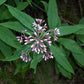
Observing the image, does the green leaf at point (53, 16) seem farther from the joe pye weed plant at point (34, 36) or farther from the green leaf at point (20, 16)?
the green leaf at point (20, 16)

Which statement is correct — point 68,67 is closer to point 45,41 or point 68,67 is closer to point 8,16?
point 45,41

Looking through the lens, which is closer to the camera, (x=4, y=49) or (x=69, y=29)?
(x=69, y=29)

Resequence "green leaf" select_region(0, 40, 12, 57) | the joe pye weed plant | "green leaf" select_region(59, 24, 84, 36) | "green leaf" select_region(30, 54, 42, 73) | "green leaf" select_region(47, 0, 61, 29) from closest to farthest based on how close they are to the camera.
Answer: the joe pye weed plant
"green leaf" select_region(30, 54, 42, 73)
"green leaf" select_region(59, 24, 84, 36)
"green leaf" select_region(47, 0, 61, 29)
"green leaf" select_region(0, 40, 12, 57)

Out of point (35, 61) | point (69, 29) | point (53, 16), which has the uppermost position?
point (53, 16)

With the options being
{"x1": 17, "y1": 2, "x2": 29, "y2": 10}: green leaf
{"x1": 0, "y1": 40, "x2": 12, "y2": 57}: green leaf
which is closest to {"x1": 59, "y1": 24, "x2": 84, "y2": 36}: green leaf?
{"x1": 17, "y1": 2, "x2": 29, "y2": 10}: green leaf

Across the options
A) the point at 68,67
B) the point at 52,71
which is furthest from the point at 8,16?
the point at 52,71

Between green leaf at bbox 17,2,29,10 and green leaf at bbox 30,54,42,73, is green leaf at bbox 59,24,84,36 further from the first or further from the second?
green leaf at bbox 17,2,29,10

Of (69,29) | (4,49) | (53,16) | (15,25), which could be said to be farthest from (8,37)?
(69,29)

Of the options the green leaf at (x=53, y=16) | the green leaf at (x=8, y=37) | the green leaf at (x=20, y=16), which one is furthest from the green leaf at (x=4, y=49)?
the green leaf at (x=53, y=16)

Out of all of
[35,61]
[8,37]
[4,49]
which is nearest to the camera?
[35,61]

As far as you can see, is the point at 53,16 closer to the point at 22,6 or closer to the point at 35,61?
the point at 22,6

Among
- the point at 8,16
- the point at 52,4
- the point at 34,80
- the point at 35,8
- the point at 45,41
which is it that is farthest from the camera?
the point at 34,80
